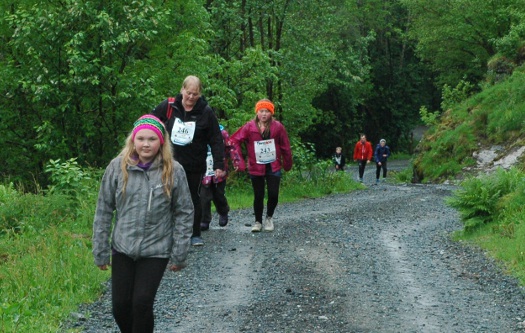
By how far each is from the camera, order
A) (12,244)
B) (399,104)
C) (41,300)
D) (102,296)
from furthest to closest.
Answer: (399,104)
(12,244)
(102,296)
(41,300)

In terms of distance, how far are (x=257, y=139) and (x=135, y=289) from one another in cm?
697

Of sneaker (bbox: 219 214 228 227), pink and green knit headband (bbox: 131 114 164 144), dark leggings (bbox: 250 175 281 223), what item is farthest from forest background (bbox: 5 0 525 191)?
pink and green knit headband (bbox: 131 114 164 144)

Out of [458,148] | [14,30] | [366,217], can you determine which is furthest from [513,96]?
Answer: [14,30]

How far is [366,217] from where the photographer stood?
15.9 metres

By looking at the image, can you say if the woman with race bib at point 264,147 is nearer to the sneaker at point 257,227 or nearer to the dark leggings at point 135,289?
the sneaker at point 257,227

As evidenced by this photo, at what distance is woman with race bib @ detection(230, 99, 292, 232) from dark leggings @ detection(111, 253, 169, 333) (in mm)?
6715

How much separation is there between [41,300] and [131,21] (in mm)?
10545

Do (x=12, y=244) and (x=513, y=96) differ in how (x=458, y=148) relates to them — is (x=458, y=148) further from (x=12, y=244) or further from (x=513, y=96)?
(x=12, y=244)

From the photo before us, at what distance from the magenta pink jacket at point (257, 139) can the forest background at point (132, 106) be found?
2.51m

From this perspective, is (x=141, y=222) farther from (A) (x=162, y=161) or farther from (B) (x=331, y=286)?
(B) (x=331, y=286)

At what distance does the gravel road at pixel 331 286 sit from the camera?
7.32 metres

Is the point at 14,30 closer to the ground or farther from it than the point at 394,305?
→ farther from it

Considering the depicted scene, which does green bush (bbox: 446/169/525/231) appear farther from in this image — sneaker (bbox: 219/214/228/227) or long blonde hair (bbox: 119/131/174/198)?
long blonde hair (bbox: 119/131/174/198)

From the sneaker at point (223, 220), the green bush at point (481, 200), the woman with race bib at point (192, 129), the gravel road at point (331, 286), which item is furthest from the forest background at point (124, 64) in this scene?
the green bush at point (481, 200)
